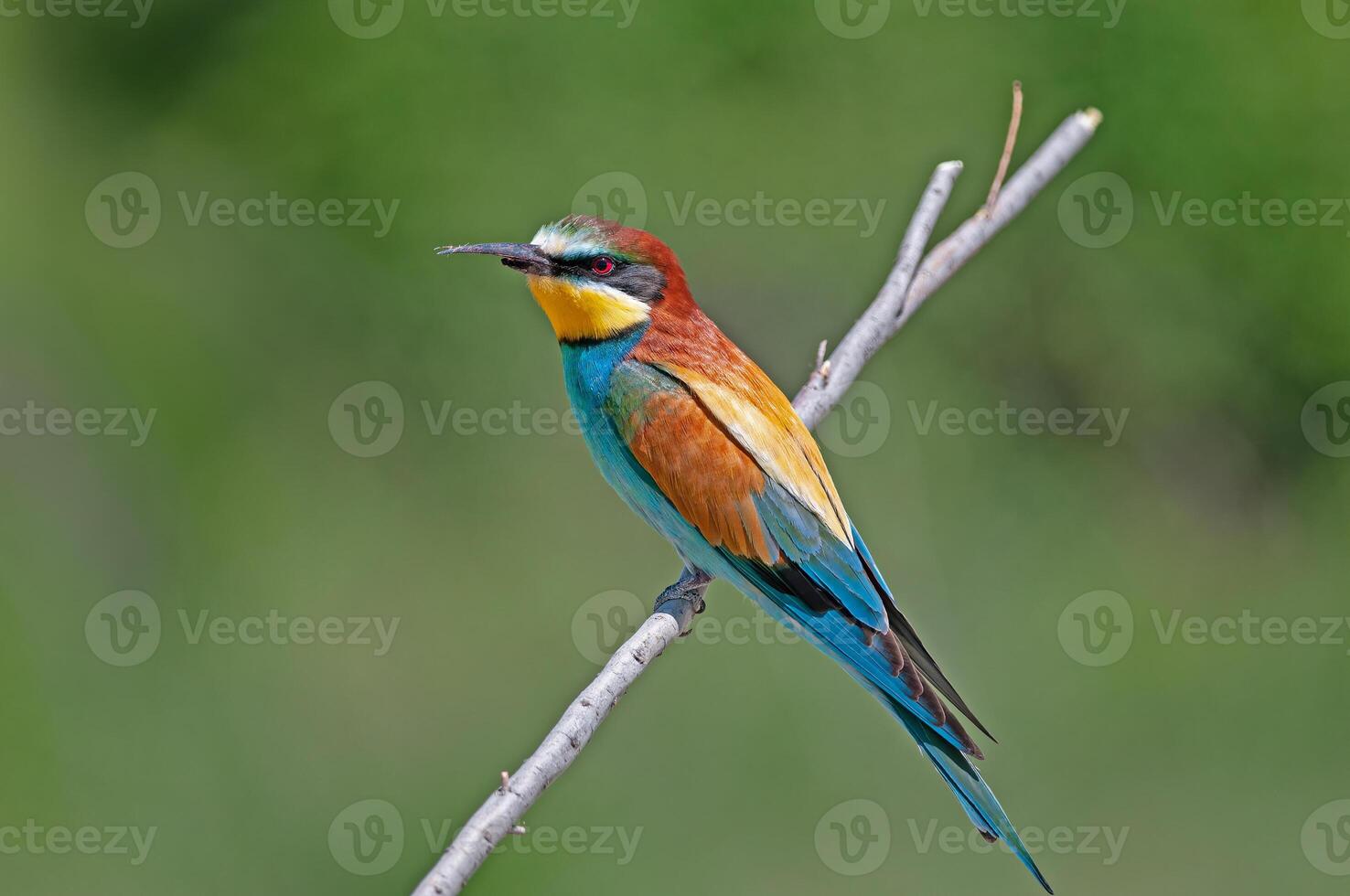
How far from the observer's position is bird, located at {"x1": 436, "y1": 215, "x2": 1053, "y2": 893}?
76.6 inches

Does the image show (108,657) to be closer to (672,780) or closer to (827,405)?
(672,780)

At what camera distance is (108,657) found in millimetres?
3160

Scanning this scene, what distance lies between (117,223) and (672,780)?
200 cm
